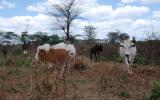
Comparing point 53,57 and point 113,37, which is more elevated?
point 113,37

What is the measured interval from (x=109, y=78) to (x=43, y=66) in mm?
3747

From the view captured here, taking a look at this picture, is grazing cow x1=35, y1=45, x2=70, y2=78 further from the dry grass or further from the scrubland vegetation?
the dry grass

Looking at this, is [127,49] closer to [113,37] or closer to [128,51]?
[128,51]

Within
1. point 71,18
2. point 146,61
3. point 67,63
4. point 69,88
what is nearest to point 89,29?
point 71,18

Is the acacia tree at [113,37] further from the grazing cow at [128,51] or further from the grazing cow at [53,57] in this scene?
the grazing cow at [53,57]

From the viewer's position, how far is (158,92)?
10070 millimetres

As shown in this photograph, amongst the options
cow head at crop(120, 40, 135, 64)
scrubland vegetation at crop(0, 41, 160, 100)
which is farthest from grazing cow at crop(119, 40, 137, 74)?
scrubland vegetation at crop(0, 41, 160, 100)

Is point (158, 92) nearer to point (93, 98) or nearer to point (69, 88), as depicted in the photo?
point (93, 98)

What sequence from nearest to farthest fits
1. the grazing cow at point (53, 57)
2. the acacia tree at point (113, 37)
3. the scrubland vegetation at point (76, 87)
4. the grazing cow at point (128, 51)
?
the scrubland vegetation at point (76, 87)
the grazing cow at point (53, 57)
the grazing cow at point (128, 51)
the acacia tree at point (113, 37)

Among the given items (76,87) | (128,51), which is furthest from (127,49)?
(76,87)

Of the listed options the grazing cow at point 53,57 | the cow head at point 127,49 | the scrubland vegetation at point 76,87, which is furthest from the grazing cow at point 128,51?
the grazing cow at point 53,57

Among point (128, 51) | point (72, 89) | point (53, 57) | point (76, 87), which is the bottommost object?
point (72, 89)

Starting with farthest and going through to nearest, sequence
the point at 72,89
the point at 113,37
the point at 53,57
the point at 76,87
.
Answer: the point at 113,37 < the point at 53,57 < the point at 72,89 < the point at 76,87

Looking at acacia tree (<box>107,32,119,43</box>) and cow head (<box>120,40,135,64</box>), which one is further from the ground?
acacia tree (<box>107,32,119,43</box>)
